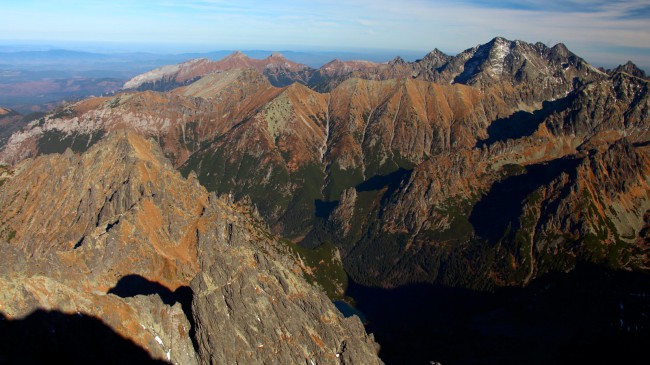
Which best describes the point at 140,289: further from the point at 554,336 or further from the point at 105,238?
the point at 554,336

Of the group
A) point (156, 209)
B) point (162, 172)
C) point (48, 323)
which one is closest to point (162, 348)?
point (48, 323)

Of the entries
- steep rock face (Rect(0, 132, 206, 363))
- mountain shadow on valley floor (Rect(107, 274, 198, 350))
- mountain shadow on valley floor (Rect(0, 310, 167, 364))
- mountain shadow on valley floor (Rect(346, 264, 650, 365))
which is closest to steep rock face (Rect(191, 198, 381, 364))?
steep rock face (Rect(0, 132, 206, 363))

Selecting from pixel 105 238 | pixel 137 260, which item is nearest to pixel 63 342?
pixel 137 260

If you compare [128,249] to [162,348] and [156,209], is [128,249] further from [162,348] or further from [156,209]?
[162,348]

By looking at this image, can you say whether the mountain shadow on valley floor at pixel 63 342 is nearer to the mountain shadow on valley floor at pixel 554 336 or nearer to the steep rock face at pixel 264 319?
the steep rock face at pixel 264 319

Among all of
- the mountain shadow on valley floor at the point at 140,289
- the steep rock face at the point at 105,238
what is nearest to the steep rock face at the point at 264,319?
the steep rock face at the point at 105,238

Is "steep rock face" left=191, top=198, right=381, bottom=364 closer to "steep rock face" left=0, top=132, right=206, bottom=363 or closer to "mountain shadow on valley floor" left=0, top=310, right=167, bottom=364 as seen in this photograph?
"steep rock face" left=0, top=132, right=206, bottom=363
